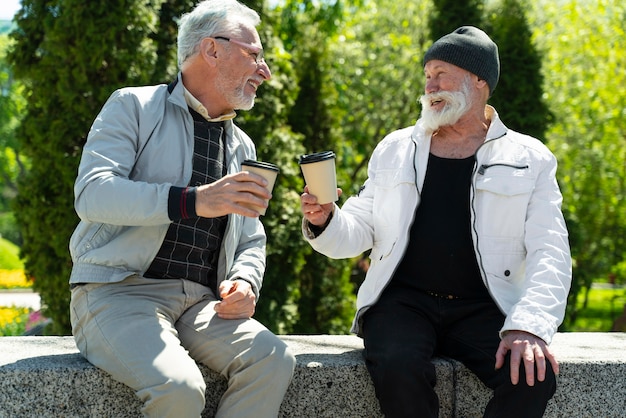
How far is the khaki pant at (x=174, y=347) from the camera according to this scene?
2.61 metres

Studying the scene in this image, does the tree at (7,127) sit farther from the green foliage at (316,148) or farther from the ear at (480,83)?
the ear at (480,83)

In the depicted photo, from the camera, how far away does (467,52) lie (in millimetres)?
3461

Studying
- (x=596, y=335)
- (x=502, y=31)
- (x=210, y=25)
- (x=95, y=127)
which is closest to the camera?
(x=95, y=127)

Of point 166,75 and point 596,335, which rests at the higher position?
point 166,75

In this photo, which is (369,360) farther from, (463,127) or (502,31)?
(502,31)

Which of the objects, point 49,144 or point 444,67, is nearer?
point 444,67

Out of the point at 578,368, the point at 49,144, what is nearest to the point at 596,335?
the point at 578,368

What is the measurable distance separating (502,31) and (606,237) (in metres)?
5.29

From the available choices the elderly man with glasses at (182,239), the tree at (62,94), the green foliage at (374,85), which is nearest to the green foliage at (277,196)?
the tree at (62,94)

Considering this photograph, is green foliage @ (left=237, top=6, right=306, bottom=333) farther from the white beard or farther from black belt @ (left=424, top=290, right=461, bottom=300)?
black belt @ (left=424, top=290, right=461, bottom=300)

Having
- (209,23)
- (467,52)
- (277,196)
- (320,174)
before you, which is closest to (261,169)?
(320,174)

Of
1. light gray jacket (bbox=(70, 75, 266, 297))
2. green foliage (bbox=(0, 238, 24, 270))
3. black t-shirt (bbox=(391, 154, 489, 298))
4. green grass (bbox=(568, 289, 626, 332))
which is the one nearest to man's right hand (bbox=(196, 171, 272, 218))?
light gray jacket (bbox=(70, 75, 266, 297))

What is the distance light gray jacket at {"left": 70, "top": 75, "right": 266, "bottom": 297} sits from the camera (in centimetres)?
270

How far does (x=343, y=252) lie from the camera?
10.9ft
